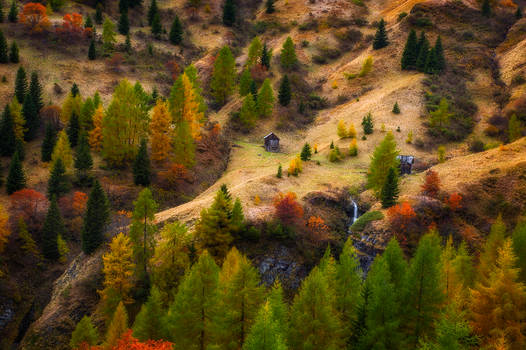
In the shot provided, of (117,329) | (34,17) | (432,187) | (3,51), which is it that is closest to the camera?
(117,329)

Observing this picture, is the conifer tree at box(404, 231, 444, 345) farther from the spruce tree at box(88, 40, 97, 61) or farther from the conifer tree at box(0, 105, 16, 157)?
the spruce tree at box(88, 40, 97, 61)

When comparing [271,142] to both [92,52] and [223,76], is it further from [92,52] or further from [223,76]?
[92,52]

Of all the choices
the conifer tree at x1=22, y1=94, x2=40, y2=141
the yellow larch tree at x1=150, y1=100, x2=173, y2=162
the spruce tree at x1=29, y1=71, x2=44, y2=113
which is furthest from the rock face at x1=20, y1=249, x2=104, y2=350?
the spruce tree at x1=29, y1=71, x2=44, y2=113

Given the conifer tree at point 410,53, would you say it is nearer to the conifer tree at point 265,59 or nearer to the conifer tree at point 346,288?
the conifer tree at point 265,59

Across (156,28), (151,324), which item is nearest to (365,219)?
(151,324)

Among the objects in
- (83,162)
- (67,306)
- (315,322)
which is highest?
(315,322)

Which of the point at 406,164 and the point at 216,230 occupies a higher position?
the point at 216,230

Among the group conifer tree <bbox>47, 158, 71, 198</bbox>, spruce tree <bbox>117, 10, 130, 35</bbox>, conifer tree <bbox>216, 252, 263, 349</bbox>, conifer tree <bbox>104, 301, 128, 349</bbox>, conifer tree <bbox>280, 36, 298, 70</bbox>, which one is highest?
conifer tree <bbox>216, 252, 263, 349</bbox>

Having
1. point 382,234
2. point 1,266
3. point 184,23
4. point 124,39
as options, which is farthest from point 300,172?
point 184,23
